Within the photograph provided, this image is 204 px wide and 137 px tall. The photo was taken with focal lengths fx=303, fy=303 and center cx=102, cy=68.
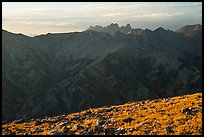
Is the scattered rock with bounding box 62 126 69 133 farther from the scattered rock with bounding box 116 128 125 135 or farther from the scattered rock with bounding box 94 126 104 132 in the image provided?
the scattered rock with bounding box 116 128 125 135

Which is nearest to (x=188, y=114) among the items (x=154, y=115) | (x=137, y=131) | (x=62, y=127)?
(x=154, y=115)

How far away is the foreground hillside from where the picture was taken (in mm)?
32688

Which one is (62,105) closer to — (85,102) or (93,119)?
(85,102)

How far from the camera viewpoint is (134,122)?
123ft

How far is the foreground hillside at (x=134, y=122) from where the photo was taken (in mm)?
32688

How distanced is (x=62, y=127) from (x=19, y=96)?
15665cm

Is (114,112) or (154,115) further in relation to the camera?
(114,112)

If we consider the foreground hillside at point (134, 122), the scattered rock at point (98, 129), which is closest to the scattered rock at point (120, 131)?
the foreground hillside at point (134, 122)

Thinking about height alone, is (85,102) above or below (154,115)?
below

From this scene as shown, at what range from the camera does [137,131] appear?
33062 mm

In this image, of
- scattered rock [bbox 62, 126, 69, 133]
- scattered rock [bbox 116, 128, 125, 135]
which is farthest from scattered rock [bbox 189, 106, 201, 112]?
scattered rock [bbox 62, 126, 69, 133]

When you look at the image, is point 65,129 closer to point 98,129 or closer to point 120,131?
point 98,129

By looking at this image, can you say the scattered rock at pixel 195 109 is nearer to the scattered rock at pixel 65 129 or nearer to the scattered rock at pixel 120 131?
the scattered rock at pixel 120 131

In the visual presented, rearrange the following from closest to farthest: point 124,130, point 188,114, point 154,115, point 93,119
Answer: point 124,130 → point 188,114 → point 154,115 → point 93,119
